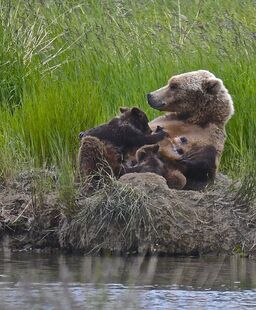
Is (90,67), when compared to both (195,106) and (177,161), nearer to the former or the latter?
(195,106)

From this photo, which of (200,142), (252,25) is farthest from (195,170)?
(252,25)

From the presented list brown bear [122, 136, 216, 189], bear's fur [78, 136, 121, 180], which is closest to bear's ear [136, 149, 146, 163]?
brown bear [122, 136, 216, 189]

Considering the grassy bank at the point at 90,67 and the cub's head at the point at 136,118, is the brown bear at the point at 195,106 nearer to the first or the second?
the cub's head at the point at 136,118

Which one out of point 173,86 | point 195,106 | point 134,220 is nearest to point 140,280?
point 134,220

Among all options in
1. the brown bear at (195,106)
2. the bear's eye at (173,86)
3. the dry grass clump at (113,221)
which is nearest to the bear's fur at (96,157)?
the dry grass clump at (113,221)

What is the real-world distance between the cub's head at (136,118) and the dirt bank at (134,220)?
1.12ft

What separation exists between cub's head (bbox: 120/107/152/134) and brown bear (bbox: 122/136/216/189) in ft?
0.53

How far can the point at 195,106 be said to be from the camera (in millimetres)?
8773

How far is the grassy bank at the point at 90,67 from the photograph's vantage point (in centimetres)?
958

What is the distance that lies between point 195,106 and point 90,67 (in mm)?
2873

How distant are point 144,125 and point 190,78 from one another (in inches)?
24.3

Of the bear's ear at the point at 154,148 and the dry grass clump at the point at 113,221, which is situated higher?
the bear's ear at the point at 154,148

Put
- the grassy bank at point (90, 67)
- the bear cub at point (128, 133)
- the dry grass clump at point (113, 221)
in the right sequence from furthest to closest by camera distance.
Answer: the grassy bank at point (90, 67) < the bear cub at point (128, 133) < the dry grass clump at point (113, 221)

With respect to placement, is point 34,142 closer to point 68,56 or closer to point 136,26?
point 68,56
